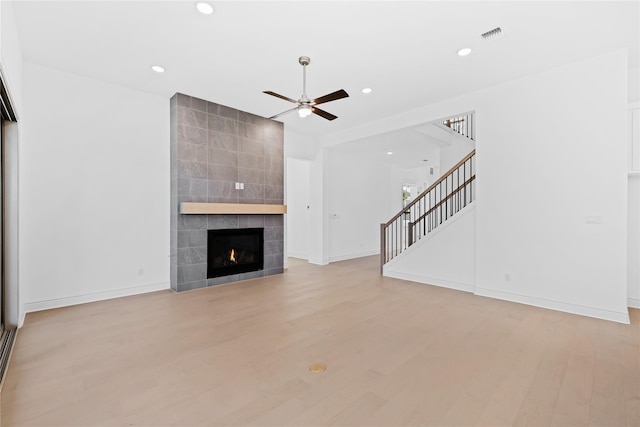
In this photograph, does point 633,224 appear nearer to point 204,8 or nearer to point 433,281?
point 433,281

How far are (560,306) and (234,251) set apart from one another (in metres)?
4.96

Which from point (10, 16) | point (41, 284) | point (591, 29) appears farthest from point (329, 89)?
point (41, 284)

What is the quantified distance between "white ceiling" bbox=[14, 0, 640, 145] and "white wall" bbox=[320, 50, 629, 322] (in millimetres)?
358

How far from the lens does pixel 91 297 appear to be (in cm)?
411

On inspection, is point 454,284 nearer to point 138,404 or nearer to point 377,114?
point 377,114

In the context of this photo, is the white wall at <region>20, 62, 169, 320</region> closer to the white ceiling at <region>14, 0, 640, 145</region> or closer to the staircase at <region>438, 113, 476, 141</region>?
the white ceiling at <region>14, 0, 640, 145</region>

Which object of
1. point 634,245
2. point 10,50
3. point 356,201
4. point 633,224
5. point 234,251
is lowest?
point 234,251

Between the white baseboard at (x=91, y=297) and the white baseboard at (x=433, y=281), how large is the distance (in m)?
4.03

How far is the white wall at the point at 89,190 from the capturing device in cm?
373

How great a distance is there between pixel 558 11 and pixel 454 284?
372cm

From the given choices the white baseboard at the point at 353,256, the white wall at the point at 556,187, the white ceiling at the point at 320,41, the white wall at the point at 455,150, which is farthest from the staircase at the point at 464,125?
the white baseboard at the point at 353,256

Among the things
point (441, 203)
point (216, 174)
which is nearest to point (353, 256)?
point (441, 203)

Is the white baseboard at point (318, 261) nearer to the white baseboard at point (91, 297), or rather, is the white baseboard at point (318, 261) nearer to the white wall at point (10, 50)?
the white baseboard at point (91, 297)

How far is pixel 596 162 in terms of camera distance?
11.7ft
